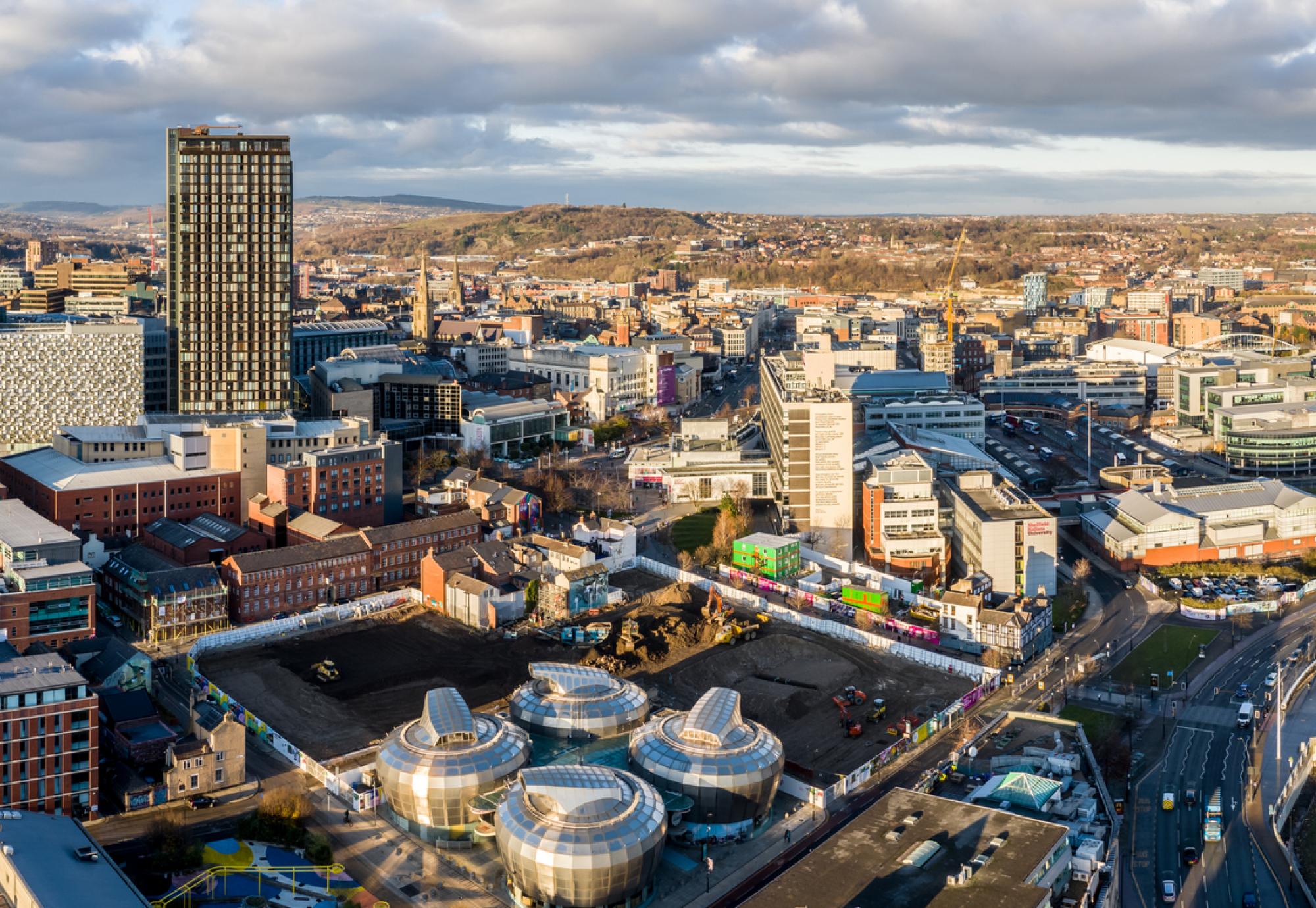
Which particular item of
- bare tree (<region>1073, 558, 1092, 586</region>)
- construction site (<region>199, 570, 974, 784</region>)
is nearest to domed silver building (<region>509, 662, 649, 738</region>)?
construction site (<region>199, 570, 974, 784</region>)

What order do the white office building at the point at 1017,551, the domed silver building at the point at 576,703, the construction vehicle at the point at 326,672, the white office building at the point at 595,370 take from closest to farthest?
the domed silver building at the point at 576,703
the construction vehicle at the point at 326,672
the white office building at the point at 1017,551
the white office building at the point at 595,370

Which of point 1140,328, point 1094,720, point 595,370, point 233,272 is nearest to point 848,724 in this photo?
point 1094,720

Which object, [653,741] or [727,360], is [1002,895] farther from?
[727,360]

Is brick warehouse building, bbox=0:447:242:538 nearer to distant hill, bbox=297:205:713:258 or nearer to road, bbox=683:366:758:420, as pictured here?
road, bbox=683:366:758:420

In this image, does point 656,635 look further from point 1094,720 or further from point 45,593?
point 45,593

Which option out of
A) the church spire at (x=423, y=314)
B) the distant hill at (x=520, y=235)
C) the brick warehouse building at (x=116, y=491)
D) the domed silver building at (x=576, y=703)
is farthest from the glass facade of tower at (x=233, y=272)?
the distant hill at (x=520, y=235)

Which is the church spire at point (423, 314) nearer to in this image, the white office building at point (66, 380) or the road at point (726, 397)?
the road at point (726, 397)

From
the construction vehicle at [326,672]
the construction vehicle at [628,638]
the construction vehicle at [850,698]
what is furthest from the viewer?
the construction vehicle at [628,638]
